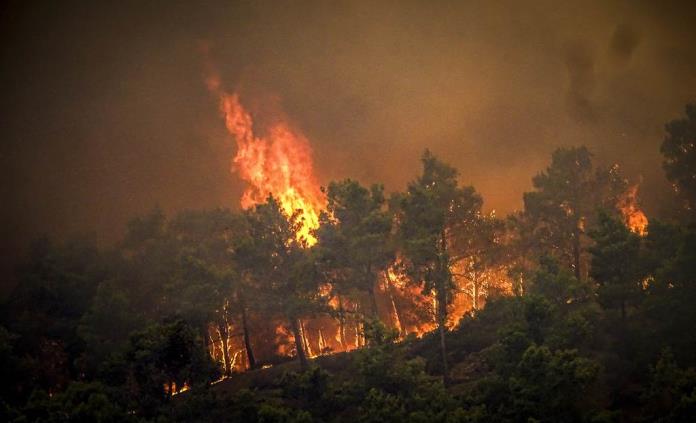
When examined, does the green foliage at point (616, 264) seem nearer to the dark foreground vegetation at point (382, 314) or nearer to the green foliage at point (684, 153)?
the dark foreground vegetation at point (382, 314)

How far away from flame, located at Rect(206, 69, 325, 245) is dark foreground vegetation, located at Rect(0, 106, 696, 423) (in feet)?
67.7

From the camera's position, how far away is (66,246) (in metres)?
48.4

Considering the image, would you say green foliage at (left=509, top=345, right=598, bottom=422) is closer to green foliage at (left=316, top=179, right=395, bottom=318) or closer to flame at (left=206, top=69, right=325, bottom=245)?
green foliage at (left=316, top=179, right=395, bottom=318)

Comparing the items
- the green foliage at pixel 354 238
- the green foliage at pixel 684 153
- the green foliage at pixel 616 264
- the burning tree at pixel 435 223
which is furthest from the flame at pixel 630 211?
the green foliage at pixel 354 238

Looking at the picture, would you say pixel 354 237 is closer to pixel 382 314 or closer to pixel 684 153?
pixel 382 314

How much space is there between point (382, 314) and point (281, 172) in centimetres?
3332

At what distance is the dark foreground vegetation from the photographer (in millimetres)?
20922

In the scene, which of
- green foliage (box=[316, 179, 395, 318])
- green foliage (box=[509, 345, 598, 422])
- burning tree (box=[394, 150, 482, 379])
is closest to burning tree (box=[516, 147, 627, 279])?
burning tree (box=[394, 150, 482, 379])

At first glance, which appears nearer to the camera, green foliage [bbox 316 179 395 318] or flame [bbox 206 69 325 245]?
green foliage [bbox 316 179 395 318]

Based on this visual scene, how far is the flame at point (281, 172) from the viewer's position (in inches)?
2795

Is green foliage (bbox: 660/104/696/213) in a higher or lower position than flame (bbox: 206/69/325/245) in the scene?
lower

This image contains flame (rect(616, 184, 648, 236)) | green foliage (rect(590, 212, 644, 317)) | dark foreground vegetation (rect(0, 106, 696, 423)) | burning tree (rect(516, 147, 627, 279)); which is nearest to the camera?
dark foreground vegetation (rect(0, 106, 696, 423))

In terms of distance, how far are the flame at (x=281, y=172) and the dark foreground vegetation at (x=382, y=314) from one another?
812 inches

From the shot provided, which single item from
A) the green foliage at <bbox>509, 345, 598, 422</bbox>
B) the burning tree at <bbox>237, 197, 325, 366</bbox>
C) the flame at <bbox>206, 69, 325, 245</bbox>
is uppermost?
the flame at <bbox>206, 69, 325, 245</bbox>
